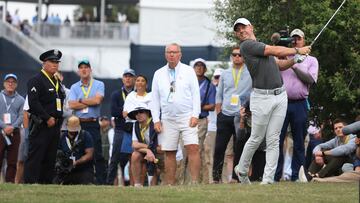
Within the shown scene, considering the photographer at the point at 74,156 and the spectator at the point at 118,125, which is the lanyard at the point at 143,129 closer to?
the photographer at the point at 74,156

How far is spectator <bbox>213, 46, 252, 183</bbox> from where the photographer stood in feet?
53.0

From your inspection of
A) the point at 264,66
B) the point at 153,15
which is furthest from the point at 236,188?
the point at 153,15

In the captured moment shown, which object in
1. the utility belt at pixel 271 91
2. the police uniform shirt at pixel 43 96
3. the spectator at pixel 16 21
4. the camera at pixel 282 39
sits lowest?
the spectator at pixel 16 21

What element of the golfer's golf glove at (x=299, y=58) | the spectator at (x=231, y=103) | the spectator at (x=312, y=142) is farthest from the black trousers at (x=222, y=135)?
the spectator at (x=312, y=142)

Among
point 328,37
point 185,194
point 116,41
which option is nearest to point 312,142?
point 328,37

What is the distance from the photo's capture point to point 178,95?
14.9m

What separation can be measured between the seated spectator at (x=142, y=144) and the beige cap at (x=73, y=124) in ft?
3.08

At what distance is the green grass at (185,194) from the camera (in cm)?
1146

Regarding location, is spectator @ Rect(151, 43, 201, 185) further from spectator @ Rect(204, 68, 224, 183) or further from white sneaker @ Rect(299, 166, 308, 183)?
spectator @ Rect(204, 68, 224, 183)

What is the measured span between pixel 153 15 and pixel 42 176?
2370 cm

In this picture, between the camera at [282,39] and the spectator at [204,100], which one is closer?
the camera at [282,39]

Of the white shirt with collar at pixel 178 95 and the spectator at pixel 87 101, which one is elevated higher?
the white shirt with collar at pixel 178 95

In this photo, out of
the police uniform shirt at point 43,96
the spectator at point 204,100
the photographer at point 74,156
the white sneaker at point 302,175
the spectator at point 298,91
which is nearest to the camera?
the spectator at point 298,91

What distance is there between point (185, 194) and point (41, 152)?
3.88 m
